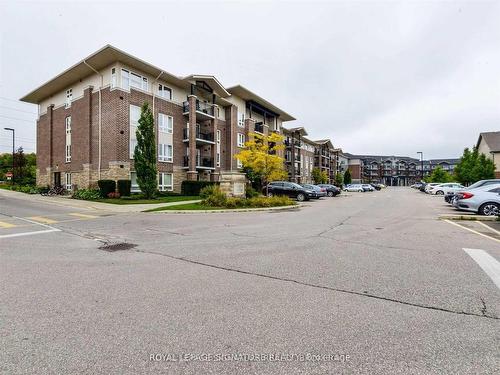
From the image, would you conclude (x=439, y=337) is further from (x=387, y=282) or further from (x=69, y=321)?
(x=69, y=321)

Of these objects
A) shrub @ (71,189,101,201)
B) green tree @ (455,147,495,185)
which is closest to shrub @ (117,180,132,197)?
shrub @ (71,189,101,201)

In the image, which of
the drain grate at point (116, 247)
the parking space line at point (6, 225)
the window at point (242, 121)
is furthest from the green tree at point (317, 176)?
the drain grate at point (116, 247)

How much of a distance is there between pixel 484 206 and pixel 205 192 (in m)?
15.7

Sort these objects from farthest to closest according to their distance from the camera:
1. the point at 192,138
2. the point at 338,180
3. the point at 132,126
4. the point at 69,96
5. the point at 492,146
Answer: the point at 338,180, the point at 492,146, the point at 192,138, the point at 69,96, the point at 132,126

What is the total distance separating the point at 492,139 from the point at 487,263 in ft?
208

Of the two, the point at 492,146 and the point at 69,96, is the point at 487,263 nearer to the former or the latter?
the point at 69,96

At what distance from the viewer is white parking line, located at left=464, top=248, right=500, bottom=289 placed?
456cm

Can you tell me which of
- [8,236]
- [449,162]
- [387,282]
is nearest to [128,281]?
[387,282]

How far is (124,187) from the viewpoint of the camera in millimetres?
21891

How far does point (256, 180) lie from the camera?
27.2 metres

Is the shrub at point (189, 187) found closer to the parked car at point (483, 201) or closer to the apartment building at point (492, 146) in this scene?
the parked car at point (483, 201)

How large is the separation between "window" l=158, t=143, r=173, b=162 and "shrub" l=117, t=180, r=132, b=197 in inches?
200

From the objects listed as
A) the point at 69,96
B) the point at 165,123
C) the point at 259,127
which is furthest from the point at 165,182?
the point at 259,127

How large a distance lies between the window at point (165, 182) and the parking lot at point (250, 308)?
1953 centimetres
